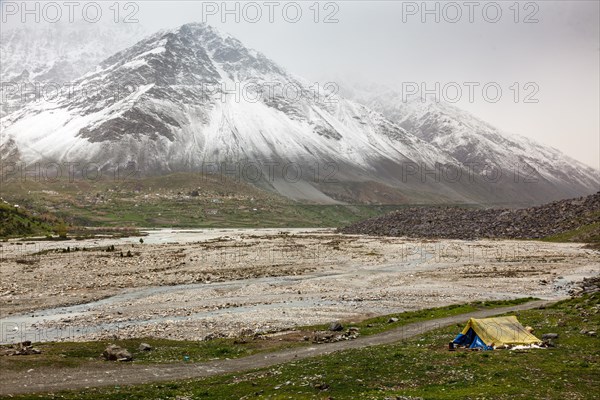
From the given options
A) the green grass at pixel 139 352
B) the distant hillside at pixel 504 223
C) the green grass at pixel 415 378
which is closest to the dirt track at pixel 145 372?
the green grass at pixel 139 352

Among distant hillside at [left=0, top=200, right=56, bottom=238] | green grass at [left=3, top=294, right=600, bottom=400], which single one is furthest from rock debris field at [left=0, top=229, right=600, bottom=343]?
distant hillside at [left=0, top=200, right=56, bottom=238]

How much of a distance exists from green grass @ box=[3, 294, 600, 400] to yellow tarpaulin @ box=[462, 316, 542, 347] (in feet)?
4.56

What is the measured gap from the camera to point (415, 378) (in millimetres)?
24375

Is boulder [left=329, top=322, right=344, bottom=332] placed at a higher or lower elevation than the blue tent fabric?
A: lower

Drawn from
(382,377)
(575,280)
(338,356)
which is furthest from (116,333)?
(575,280)

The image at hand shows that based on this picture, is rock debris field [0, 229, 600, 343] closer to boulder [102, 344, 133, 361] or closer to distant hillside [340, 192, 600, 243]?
boulder [102, 344, 133, 361]

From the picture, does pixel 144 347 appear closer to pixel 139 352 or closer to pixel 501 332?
pixel 139 352

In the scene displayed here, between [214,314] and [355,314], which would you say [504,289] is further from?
[214,314]

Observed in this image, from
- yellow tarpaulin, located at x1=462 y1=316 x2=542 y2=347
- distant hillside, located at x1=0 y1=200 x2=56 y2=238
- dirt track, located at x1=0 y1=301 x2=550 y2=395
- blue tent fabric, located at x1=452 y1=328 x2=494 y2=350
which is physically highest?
distant hillside, located at x1=0 y1=200 x2=56 y2=238

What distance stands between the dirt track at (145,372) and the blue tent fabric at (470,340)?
17.2 ft

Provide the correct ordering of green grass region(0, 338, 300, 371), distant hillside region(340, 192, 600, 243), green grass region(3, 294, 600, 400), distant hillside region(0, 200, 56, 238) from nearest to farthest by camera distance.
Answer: green grass region(3, 294, 600, 400) < green grass region(0, 338, 300, 371) < distant hillside region(340, 192, 600, 243) < distant hillside region(0, 200, 56, 238)

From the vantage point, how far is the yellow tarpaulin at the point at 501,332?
29828 millimetres

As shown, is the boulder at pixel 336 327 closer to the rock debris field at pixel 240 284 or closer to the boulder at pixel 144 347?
the rock debris field at pixel 240 284

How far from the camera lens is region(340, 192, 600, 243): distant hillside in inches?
4601
